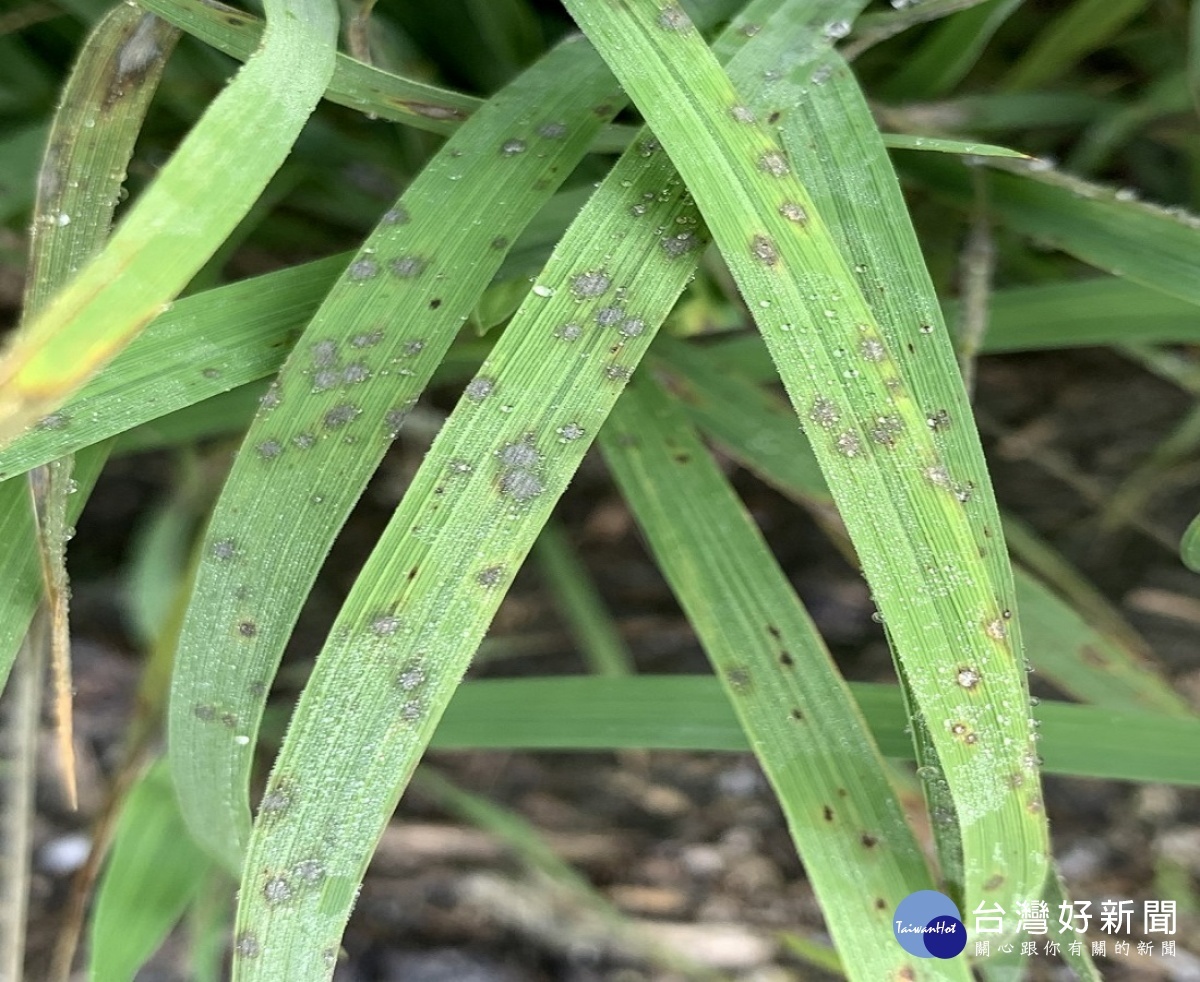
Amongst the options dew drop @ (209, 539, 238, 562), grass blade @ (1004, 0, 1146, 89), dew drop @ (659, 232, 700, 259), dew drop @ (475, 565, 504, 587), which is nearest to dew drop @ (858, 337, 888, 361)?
dew drop @ (659, 232, 700, 259)

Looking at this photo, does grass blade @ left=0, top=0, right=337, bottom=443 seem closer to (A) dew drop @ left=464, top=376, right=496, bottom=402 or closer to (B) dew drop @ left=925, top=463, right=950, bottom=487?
(A) dew drop @ left=464, top=376, right=496, bottom=402

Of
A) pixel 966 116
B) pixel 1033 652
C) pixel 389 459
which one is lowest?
pixel 1033 652

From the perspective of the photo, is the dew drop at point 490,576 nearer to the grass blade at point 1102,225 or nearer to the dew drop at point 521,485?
the dew drop at point 521,485

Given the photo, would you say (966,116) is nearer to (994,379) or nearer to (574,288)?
(994,379)

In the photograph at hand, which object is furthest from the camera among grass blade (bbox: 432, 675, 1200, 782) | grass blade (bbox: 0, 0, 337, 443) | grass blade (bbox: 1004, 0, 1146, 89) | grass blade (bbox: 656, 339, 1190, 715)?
grass blade (bbox: 1004, 0, 1146, 89)

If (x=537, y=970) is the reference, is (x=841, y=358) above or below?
above

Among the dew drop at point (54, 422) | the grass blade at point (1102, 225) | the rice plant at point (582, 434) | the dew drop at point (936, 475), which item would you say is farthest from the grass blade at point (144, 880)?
the grass blade at point (1102, 225)

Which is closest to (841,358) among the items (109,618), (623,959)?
(623,959)

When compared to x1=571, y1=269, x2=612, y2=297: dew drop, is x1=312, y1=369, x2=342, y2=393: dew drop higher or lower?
lower
